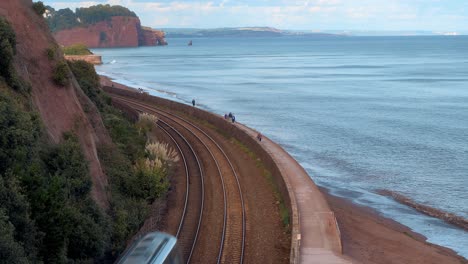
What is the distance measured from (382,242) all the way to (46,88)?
541 inches

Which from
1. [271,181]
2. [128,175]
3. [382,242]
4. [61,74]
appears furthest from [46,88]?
[382,242]

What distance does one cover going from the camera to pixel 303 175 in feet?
87.5

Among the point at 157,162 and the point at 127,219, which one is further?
the point at 157,162

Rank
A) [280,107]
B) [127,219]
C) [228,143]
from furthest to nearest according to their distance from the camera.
Result: [280,107], [228,143], [127,219]

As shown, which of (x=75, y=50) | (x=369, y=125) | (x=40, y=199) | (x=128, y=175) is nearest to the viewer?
(x=40, y=199)

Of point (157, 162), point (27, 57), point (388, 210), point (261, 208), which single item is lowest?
point (388, 210)

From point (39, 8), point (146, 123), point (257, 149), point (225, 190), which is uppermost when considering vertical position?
point (39, 8)

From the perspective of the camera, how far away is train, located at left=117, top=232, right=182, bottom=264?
12.0 metres

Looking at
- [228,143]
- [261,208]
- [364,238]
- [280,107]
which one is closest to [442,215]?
[364,238]

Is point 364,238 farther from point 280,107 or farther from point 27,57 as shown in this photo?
point 280,107

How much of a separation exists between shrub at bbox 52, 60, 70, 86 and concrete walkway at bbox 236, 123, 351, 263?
904 centimetres

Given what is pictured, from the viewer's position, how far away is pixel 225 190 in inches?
945

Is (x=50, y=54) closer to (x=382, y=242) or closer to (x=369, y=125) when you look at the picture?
(x=382, y=242)

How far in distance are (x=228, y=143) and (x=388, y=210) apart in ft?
37.2
